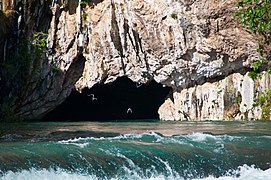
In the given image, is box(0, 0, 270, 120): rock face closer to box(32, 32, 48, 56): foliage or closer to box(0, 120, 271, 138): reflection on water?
box(32, 32, 48, 56): foliage

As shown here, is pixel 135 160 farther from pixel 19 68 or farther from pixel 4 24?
pixel 19 68

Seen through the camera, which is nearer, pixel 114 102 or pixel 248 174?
pixel 248 174

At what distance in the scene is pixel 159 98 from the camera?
34.6 m

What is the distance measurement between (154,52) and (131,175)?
19.7 meters

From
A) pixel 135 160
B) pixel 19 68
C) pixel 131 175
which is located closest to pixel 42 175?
pixel 131 175

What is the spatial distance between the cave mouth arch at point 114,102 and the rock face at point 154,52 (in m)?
1.99

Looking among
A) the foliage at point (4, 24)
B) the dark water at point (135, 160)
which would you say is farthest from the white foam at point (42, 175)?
the foliage at point (4, 24)

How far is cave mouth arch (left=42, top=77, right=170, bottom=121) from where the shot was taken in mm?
32844

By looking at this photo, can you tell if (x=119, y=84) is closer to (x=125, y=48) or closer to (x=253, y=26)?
(x=125, y=48)

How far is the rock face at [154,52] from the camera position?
89.8ft

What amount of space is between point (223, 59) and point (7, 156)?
20124 mm

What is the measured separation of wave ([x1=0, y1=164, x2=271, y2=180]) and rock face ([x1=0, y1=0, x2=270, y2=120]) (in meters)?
16.3

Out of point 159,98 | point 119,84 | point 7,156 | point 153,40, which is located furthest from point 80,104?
point 7,156

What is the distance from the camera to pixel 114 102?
116 feet
